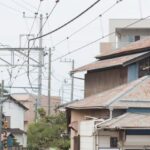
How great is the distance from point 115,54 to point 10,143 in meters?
27.8

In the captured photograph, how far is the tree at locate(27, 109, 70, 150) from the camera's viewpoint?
4181 cm

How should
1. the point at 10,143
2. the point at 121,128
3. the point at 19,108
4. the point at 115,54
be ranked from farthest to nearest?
the point at 19,108 → the point at 10,143 → the point at 115,54 → the point at 121,128

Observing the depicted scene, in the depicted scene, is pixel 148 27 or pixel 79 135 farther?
pixel 148 27

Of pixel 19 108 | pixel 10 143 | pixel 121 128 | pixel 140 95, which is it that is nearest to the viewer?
pixel 121 128

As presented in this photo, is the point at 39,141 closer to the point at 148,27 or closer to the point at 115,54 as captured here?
the point at 115,54

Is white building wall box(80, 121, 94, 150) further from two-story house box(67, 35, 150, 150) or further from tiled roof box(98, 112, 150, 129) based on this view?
tiled roof box(98, 112, 150, 129)

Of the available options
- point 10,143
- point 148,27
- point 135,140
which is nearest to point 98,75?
point 135,140

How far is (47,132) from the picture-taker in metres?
42.1

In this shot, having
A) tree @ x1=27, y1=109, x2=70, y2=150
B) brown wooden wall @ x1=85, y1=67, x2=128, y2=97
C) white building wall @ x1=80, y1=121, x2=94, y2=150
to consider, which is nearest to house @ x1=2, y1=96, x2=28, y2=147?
tree @ x1=27, y1=109, x2=70, y2=150

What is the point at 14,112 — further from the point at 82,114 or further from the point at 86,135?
the point at 86,135

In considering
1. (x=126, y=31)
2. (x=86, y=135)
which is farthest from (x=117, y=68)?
(x=126, y=31)

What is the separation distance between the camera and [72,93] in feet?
190

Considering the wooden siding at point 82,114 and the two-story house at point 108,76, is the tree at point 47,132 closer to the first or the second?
the two-story house at point 108,76

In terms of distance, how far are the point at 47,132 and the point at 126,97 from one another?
63.4ft
